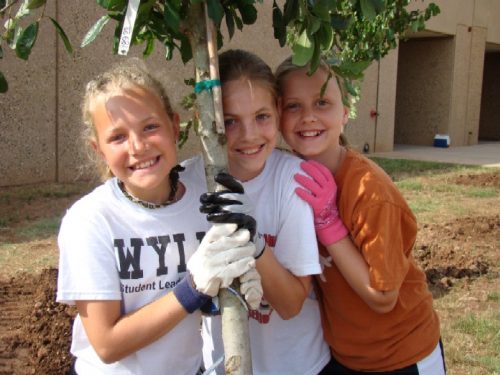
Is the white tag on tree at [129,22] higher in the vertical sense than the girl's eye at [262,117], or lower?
higher

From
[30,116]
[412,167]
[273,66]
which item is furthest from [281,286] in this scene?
[412,167]

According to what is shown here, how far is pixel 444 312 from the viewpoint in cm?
422

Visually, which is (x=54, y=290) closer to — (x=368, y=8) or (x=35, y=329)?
(x=35, y=329)

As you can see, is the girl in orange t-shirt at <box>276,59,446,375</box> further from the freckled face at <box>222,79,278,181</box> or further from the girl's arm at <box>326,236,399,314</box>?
the freckled face at <box>222,79,278,181</box>

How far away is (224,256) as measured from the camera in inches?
58.7

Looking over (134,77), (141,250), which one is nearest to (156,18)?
(134,77)

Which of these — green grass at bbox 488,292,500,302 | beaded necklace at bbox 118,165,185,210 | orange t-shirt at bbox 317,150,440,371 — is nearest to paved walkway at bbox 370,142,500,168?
green grass at bbox 488,292,500,302

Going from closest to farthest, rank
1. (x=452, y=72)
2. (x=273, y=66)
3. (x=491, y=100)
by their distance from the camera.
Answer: (x=273, y=66)
(x=452, y=72)
(x=491, y=100)

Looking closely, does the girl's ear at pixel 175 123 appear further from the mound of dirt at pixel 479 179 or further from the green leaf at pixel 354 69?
the mound of dirt at pixel 479 179

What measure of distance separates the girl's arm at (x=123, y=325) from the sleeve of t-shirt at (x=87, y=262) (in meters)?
0.04

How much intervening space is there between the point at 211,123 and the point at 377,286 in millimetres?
719

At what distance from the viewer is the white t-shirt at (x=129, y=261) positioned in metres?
1.64

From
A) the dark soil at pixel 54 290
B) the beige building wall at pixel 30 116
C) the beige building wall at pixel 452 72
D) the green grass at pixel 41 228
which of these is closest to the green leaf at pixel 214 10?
the dark soil at pixel 54 290

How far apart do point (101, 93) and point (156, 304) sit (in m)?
0.63
